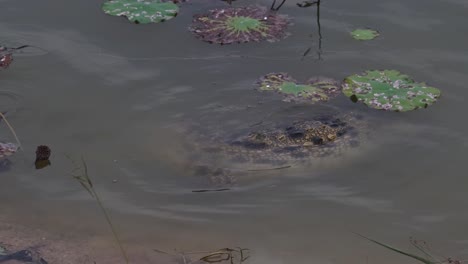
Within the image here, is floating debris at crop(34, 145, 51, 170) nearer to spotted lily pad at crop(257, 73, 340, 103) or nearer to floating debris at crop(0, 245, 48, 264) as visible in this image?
floating debris at crop(0, 245, 48, 264)

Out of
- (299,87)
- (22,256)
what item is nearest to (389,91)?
(299,87)

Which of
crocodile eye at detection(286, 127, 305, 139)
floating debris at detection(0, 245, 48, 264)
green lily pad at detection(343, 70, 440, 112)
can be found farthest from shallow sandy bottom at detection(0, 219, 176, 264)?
green lily pad at detection(343, 70, 440, 112)

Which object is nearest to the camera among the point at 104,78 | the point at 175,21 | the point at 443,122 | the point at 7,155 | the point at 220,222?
the point at 220,222

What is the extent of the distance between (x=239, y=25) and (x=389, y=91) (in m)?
→ 1.45

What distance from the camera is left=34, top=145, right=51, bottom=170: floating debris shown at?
17.0ft

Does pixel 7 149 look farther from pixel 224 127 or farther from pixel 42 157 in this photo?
pixel 224 127

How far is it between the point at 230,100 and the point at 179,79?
0.46 m

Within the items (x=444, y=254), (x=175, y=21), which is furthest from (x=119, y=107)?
(x=444, y=254)

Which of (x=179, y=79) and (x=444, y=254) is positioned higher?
(x=179, y=79)

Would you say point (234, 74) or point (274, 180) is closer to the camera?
point (274, 180)

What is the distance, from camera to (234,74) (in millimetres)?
6203

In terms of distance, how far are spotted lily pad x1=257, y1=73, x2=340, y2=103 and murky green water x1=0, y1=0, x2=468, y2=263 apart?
0.27 feet

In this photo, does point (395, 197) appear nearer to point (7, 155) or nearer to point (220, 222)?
point (220, 222)

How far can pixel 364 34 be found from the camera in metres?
6.57
